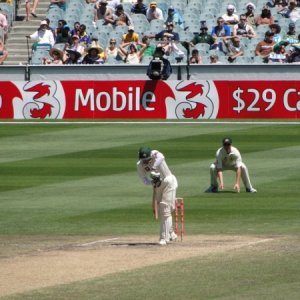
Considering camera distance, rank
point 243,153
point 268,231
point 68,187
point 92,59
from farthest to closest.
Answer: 1. point 92,59
2. point 243,153
3. point 68,187
4. point 268,231

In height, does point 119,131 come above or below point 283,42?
below

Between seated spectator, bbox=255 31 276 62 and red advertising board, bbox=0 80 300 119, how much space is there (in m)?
2.19

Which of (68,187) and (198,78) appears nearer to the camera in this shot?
(68,187)

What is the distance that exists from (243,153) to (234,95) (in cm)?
863

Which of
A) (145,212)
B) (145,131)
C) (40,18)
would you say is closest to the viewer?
(145,212)

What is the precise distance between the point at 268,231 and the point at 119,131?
58.2 ft

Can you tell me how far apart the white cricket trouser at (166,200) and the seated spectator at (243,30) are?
2453 cm

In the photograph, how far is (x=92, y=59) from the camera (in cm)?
4378

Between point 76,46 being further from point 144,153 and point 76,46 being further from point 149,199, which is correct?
point 144,153

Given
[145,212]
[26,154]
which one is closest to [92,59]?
[26,154]

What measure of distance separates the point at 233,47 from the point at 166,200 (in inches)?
963

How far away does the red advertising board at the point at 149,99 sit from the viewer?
4094cm

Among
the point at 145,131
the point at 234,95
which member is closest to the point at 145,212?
the point at 145,131

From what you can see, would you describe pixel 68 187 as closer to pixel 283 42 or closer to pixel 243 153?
pixel 243 153
